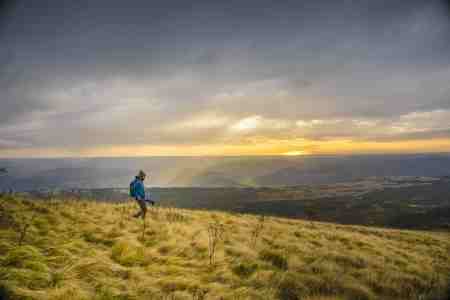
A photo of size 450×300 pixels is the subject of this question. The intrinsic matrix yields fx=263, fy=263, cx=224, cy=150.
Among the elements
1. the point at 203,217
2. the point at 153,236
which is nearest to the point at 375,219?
the point at 203,217

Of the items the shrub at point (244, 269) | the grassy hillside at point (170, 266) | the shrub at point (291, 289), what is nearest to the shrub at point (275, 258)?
the grassy hillside at point (170, 266)

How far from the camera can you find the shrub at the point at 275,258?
7.76 m

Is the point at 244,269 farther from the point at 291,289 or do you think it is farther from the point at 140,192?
the point at 140,192

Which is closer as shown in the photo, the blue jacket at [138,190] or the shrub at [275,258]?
the shrub at [275,258]

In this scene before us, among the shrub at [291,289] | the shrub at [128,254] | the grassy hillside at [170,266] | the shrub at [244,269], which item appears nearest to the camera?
the grassy hillside at [170,266]

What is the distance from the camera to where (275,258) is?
824cm

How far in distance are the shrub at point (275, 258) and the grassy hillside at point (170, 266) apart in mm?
31

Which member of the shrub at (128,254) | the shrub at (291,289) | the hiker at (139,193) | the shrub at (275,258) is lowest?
the shrub at (275,258)

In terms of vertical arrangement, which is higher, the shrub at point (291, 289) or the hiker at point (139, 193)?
the hiker at point (139, 193)

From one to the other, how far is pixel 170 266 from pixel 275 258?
3361 millimetres

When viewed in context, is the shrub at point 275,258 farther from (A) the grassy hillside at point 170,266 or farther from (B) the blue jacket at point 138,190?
(B) the blue jacket at point 138,190

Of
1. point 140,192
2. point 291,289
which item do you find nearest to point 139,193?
point 140,192

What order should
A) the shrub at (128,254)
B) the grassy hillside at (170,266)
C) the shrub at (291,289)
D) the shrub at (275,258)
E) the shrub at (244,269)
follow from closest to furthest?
the grassy hillside at (170,266)
the shrub at (291,289)
the shrub at (128,254)
the shrub at (244,269)
the shrub at (275,258)

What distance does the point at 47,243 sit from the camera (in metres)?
7.11
